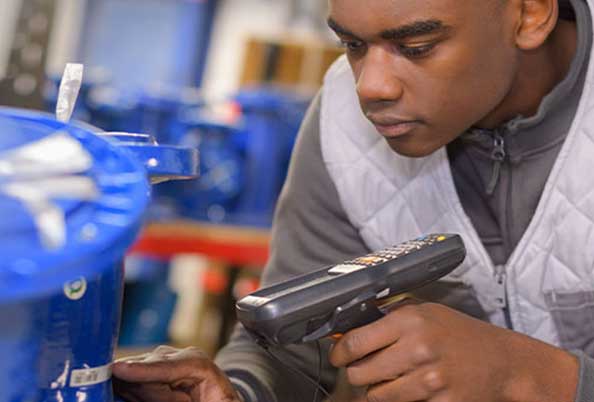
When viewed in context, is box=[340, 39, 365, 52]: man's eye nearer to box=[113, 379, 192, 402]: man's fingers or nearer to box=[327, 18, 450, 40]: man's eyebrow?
box=[327, 18, 450, 40]: man's eyebrow

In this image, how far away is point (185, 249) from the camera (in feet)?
7.89

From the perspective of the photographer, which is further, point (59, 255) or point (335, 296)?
point (335, 296)

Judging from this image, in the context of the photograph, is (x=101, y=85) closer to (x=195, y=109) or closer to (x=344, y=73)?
(x=195, y=109)

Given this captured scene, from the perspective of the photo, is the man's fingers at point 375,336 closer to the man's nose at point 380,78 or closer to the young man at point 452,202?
the young man at point 452,202

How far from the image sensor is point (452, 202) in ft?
3.66

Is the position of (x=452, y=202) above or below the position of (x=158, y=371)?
above

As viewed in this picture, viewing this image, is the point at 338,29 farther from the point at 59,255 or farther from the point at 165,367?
the point at 59,255

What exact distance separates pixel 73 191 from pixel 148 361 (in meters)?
0.37

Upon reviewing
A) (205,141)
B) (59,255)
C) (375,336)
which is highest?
(59,255)

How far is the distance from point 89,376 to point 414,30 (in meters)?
0.47

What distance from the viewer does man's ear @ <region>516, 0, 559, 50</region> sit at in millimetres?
1021

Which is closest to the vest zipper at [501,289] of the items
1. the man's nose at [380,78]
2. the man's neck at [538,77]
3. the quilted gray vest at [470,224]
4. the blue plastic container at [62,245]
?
the quilted gray vest at [470,224]

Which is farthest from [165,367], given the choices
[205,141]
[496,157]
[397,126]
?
[205,141]

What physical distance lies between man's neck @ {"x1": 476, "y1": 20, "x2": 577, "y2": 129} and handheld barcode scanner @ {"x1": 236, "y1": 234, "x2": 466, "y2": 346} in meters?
0.34
